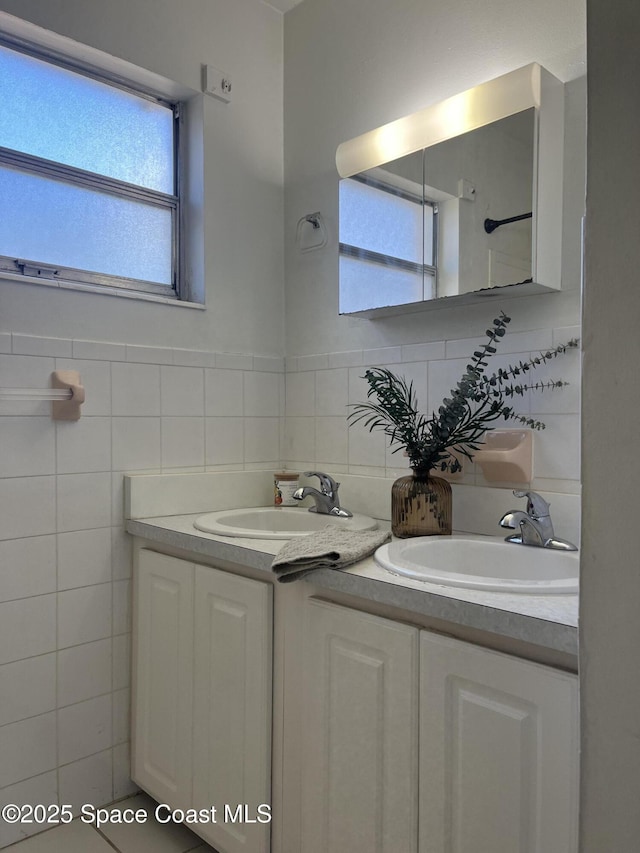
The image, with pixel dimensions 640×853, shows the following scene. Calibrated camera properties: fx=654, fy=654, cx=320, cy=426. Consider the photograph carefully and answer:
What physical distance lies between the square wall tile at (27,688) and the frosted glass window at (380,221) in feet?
4.70

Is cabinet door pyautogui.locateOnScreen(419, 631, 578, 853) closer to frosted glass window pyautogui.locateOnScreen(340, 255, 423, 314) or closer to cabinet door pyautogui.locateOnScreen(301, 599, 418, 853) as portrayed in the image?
cabinet door pyautogui.locateOnScreen(301, 599, 418, 853)

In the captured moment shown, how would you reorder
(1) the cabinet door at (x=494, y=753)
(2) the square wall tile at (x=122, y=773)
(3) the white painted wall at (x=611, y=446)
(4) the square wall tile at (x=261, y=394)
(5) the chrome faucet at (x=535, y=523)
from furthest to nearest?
1. (4) the square wall tile at (x=261, y=394)
2. (2) the square wall tile at (x=122, y=773)
3. (5) the chrome faucet at (x=535, y=523)
4. (1) the cabinet door at (x=494, y=753)
5. (3) the white painted wall at (x=611, y=446)

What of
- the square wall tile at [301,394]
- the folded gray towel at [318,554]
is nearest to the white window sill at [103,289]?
the square wall tile at [301,394]

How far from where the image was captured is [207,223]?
209 cm

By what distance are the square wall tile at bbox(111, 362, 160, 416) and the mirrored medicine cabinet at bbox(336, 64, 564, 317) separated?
61 centimetres

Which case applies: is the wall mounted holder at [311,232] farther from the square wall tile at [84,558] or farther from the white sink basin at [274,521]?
the square wall tile at [84,558]

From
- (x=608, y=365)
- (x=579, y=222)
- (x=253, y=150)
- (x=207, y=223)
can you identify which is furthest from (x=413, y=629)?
(x=253, y=150)

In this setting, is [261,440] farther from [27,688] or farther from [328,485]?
[27,688]

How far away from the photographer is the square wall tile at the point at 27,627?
169cm

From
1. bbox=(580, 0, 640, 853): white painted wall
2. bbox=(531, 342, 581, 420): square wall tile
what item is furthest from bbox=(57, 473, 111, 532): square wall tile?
bbox=(580, 0, 640, 853): white painted wall

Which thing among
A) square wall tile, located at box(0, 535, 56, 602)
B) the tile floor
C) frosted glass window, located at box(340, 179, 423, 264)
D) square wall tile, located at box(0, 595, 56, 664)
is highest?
frosted glass window, located at box(340, 179, 423, 264)

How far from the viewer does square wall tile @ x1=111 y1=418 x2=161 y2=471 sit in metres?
1.88

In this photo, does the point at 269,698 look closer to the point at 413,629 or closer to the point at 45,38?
the point at 413,629

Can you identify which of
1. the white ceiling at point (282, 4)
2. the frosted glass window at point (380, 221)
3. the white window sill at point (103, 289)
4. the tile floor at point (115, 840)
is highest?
the white ceiling at point (282, 4)
